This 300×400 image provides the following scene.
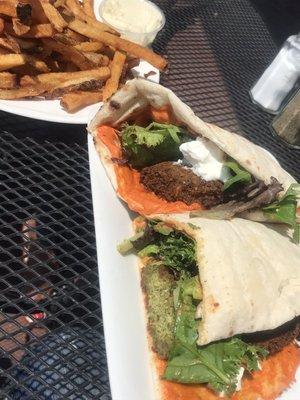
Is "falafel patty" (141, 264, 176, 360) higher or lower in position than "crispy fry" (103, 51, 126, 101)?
lower

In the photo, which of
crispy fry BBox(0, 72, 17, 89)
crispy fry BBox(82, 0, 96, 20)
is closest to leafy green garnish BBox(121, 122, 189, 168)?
crispy fry BBox(0, 72, 17, 89)

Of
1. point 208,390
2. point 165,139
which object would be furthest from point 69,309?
point 165,139

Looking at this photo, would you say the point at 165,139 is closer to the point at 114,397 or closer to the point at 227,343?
the point at 227,343

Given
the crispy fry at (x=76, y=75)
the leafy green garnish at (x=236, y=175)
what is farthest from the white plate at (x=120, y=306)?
the crispy fry at (x=76, y=75)

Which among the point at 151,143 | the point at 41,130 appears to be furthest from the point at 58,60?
the point at 151,143

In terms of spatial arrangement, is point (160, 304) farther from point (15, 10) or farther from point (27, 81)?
point (15, 10)

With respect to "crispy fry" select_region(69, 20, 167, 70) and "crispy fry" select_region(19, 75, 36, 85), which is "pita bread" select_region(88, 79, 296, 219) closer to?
"crispy fry" select_region(19, 75, 36, 85)
